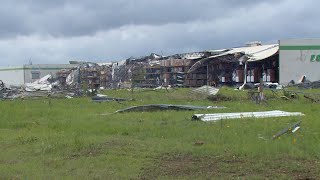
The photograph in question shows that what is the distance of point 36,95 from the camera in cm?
3900

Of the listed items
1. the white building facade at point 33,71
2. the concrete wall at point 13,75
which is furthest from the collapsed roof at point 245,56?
the concrete wall at point 13,75

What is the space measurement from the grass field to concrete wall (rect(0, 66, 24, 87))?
87.8 meters

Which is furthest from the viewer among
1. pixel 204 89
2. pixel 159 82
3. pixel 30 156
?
pixel 159 82

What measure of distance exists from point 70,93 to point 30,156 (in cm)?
2951

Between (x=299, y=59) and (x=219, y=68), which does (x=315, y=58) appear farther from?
(x=219, y=68)

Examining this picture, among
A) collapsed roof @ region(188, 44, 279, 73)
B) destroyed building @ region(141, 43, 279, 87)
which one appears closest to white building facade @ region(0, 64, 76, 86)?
destroyed building @ region(141, 43, 279, 87)

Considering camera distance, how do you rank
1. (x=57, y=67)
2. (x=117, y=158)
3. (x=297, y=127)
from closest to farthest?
1. (x=117, y=158)
2. (x=297, y=127)
3. (x=57, y=67)

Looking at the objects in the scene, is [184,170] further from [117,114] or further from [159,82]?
[159,82]

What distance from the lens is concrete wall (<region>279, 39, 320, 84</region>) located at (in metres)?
54.4

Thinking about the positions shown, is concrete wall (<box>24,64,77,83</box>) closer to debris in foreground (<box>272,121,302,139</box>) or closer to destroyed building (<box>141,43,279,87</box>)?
destroyed building (<box>141,43,279,87</box>)

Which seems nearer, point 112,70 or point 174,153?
point 174,153

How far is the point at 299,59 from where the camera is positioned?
181ft

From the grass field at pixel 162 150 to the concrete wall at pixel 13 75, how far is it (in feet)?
288

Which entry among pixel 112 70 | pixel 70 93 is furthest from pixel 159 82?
pixel 70 93
